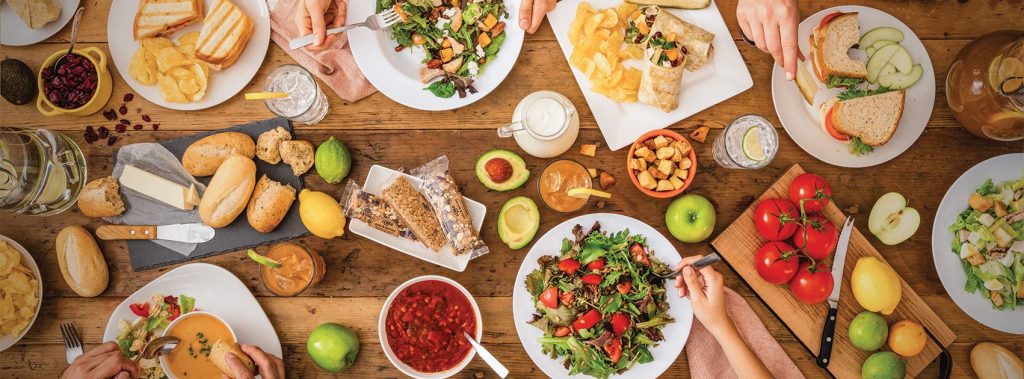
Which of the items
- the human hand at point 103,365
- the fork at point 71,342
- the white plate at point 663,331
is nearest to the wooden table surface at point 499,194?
the fork at point 71,342

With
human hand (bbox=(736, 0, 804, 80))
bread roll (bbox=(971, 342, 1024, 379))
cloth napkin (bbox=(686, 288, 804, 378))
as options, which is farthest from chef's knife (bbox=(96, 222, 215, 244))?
bread roll (bbox=(971, 342, 1024, 379))

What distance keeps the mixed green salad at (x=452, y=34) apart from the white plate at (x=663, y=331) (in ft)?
2.31

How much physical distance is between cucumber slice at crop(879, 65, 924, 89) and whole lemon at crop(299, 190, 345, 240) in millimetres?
2286

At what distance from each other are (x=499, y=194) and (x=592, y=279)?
0.53m

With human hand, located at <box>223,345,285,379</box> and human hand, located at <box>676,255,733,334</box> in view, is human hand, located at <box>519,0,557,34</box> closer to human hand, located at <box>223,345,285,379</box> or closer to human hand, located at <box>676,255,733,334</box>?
human hand, located at <box>676,255,733,334</box>

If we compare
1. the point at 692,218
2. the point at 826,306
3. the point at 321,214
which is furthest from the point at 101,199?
the point at 826,306

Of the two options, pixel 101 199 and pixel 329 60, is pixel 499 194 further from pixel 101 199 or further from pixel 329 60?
pixel 101 199

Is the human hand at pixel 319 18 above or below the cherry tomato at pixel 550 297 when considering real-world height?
above

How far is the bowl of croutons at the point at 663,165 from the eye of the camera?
227 cm

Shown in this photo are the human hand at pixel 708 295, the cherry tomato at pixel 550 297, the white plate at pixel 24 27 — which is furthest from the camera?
the white plate at pixel 24 27

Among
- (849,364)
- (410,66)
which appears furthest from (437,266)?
(849,364)

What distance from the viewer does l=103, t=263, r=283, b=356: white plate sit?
7.79 ft

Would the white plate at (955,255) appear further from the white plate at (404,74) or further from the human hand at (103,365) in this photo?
the human hand at (103,365)

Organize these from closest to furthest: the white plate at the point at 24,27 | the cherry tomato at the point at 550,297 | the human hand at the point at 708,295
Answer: the human hand at the point at 708,295 < the cherry tomato at the point at 550,297 < the white plate at the point at 24,27
